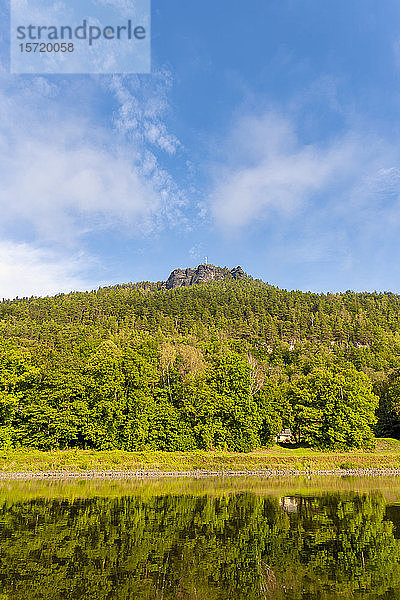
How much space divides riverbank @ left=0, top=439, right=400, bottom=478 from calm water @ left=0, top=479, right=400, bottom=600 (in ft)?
38.9

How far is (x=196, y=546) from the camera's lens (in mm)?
21375

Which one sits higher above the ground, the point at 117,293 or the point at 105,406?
the point at 117,293

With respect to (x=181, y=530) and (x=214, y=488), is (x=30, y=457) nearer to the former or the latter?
(x=214, y=488)

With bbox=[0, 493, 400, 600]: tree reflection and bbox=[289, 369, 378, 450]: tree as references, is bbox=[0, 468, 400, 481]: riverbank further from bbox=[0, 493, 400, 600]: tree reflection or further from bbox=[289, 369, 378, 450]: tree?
bbox=[0, 493, 400, 600]: tree reflection

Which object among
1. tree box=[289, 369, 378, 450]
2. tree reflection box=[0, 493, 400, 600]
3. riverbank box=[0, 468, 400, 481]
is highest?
tree box=[289, 369, 378, 450]

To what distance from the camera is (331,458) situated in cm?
5606

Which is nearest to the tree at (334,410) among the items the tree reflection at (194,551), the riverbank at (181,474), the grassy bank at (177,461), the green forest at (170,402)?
the green forest at (170,402)

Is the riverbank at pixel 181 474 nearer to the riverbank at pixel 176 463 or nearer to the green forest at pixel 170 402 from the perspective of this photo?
the riverbank at pixel 176 463

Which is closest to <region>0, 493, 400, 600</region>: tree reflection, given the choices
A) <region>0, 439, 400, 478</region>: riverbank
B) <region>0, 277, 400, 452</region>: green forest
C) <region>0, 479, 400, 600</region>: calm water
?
<region>0, 479, 400, 600</region>: calm water

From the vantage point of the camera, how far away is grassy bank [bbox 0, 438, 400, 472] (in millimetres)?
→ 49094

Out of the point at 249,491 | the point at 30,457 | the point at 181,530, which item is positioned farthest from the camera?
the point at 30,457

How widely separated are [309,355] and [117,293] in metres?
95.8

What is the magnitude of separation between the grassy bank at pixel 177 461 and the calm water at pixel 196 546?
13027 millimetres

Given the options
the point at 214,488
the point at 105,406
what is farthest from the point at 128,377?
the point at 214,488
